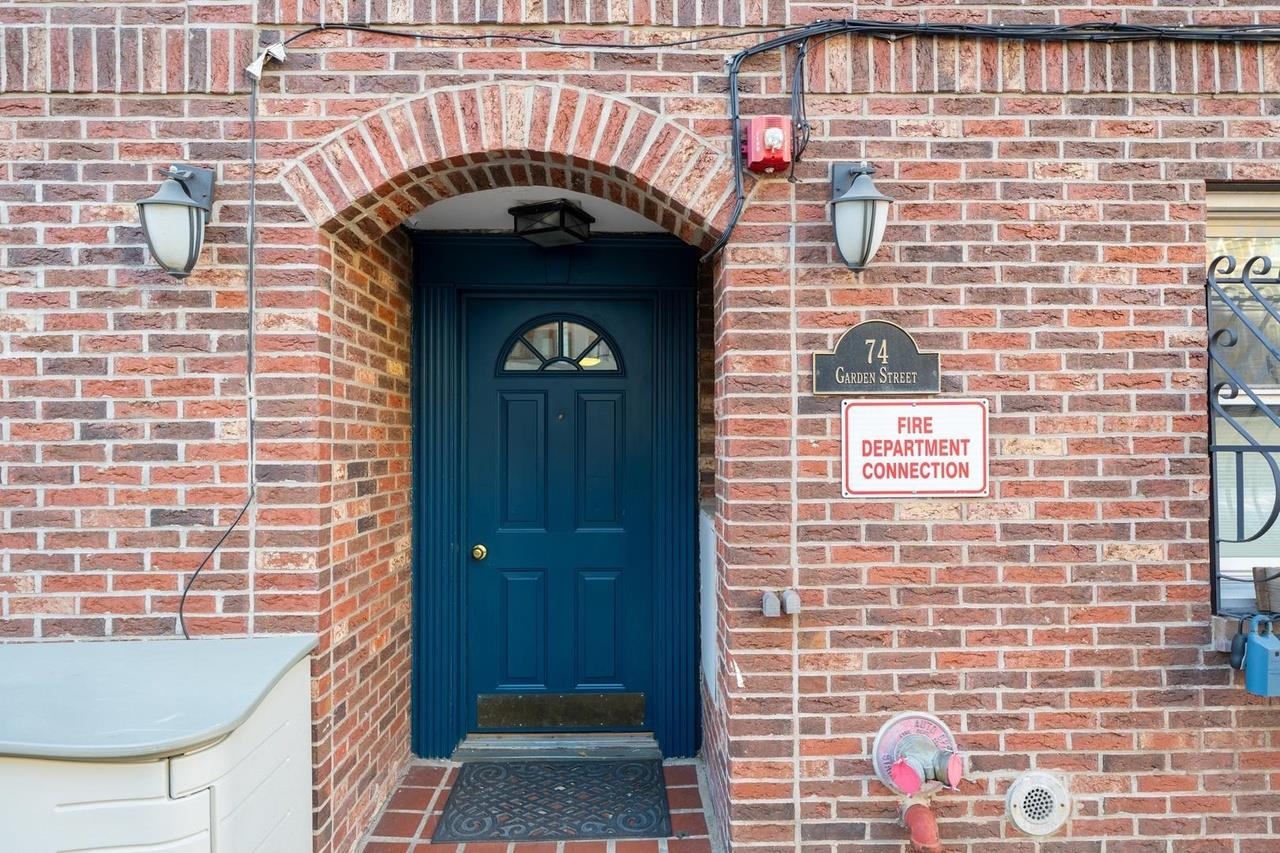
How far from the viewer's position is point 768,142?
8.23 ft

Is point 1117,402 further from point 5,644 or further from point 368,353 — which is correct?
point 5,644

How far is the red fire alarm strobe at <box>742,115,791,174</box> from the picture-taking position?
8.24 ft

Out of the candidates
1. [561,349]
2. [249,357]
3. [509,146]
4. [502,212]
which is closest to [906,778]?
[561,349]

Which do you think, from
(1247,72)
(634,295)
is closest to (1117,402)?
(1247,72)

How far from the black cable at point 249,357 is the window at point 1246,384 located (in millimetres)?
3441

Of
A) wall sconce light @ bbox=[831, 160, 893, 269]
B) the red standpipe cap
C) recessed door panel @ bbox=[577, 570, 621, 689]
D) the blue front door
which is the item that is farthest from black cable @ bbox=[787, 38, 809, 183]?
recessed door panel @ bbox=[577, 570, 621, 689]

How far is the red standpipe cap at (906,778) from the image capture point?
94.1 inches

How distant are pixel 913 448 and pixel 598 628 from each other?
1.87 metres

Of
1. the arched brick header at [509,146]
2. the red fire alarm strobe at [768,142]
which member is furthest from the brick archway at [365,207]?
the red fire alarm strobe at [768,142]

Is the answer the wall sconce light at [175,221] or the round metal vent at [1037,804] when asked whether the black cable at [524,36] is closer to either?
the wall sconce light at [175,221]

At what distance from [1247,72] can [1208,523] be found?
162 cm

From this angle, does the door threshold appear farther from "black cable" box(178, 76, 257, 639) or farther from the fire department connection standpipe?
"black cable" box(178, 76, 257, 639)

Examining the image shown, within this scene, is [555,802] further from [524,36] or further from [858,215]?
[524,36]

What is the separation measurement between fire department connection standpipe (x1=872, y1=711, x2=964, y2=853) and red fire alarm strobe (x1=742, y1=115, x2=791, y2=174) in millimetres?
1983
